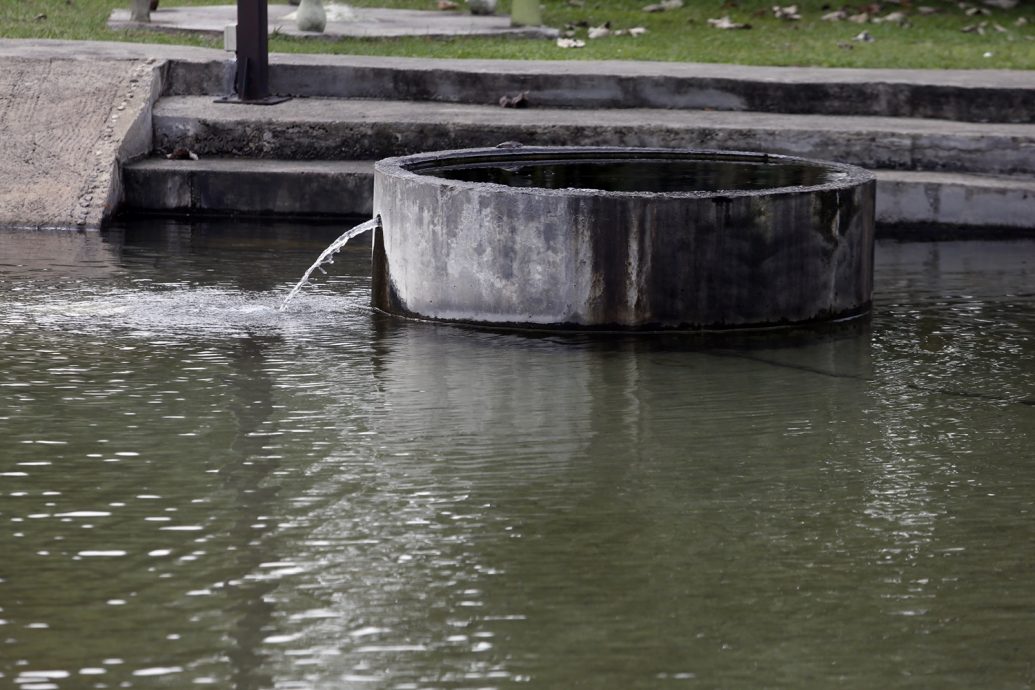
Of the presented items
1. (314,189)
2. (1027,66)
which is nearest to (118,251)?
(314,189)

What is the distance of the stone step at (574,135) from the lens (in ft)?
31.6

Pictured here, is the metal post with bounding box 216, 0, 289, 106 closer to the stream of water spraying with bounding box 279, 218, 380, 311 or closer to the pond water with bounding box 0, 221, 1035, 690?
the stream of water spraying with bounding box 279, 218, 380, 311

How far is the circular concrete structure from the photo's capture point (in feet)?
20.7

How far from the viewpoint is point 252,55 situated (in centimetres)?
1019

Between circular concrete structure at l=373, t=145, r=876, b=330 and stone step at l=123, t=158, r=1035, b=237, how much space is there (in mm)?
2510

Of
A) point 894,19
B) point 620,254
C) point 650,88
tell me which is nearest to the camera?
point 620,254

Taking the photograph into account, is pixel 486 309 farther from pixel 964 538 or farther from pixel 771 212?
pixel 964 538

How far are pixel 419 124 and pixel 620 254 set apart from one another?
3.61 meters

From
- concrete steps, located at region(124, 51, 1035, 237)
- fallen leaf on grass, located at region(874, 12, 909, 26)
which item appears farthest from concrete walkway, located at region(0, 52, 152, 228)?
fallen leaf on grass, located at region(874, 12, 909, 26)

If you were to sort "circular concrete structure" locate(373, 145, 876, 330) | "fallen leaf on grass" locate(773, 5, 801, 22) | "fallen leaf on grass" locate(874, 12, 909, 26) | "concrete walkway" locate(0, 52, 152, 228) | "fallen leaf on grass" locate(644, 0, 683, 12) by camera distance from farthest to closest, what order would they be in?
"fallen leaf on grass" locate(644, 0, 683, 12), "fallen leaf on grass" locate(773, 5, 801, 22), "fallen leaf on grass" locate(874, 12, 909, 26), "concrete walkway" locate(0, 52, 152, 228), "circular concrete structure" locate(373, 145, 876, 330)

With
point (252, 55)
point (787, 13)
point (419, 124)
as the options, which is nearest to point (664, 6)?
point (787, 13)

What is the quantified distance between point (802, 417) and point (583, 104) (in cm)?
554

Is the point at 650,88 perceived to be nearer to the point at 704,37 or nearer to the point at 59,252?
the point at 704,37

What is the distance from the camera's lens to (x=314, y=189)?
→ 9.41 metres
